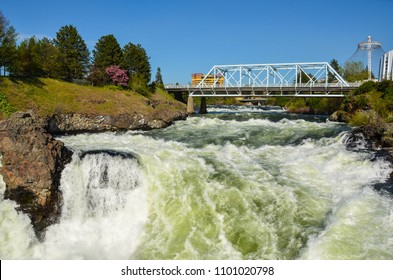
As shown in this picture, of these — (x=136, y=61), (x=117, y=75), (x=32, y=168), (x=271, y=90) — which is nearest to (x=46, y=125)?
(x=32, y=168)

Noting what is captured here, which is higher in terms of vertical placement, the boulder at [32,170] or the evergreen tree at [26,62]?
the evergreen tree at [26,62]

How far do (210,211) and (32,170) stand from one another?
30.0 feet

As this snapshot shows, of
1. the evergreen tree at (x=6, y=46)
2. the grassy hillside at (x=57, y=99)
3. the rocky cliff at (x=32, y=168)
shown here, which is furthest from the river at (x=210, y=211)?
the evergreen tree at (x=6, y=46)

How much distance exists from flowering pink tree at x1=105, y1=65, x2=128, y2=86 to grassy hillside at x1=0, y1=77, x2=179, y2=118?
1254 cm

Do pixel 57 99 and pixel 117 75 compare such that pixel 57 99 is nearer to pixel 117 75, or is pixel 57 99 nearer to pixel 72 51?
pixel 117 75

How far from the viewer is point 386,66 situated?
213 ft

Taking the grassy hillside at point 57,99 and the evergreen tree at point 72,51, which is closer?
the grassy hillside at point 57,99

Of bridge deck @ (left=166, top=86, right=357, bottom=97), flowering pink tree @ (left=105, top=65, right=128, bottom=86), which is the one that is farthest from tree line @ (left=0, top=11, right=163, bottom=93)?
bridge deck @ (left=166, top=86, right=357, bottom=97)

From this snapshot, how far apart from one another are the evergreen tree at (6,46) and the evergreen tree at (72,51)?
15.2 meters

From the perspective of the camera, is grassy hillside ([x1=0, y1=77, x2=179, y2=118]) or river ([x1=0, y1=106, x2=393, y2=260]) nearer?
river ([x1=0, y1=106, x2=393, y2=260])

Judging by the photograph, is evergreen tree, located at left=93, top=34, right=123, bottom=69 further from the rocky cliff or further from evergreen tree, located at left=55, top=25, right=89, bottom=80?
the rocky cliff

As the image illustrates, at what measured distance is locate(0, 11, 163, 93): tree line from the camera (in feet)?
164

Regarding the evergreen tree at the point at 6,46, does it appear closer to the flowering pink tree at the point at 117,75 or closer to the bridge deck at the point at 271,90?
the flowering pink tree at the point at 117,75

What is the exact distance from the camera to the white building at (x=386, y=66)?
62.4 metres
